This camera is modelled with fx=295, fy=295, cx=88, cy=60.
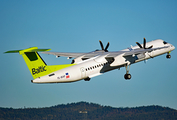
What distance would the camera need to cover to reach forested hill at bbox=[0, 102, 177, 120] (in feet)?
390

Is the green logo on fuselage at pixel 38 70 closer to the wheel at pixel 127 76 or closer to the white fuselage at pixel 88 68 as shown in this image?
the white fuselage at pixel 88 68

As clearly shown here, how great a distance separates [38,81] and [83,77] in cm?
651

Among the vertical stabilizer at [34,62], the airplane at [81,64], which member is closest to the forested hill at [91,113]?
the airplane at [81,64]

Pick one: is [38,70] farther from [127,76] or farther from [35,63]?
[127,76]

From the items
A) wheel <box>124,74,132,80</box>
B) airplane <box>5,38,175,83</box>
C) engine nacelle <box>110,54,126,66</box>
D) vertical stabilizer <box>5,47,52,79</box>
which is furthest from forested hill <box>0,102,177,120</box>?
vertical stabilizer <box>5,47,52,79</box>

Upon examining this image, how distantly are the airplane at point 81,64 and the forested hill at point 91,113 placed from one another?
7185cm

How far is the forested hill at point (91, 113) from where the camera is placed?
390 ft

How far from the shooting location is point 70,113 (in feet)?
458

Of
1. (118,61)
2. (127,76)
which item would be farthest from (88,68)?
(127,76)

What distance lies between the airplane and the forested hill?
71849mm

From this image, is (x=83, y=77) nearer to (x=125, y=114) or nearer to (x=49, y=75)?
(x=49, y=75)

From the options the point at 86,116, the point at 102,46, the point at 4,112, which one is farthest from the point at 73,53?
the point at 86,116

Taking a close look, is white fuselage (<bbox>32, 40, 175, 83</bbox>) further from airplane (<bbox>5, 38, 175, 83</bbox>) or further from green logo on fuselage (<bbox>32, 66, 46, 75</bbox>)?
green logo on fuselage (<bbox>32, 66, 46, 75</bbox>)

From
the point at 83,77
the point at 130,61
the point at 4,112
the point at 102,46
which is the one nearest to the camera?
the point at 83,77
